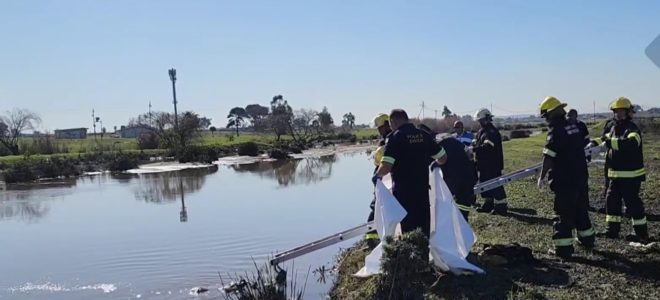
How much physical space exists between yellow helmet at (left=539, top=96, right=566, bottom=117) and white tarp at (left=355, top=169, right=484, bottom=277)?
154cm

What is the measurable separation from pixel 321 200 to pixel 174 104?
48.5m

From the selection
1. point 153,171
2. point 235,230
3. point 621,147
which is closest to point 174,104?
point 153,171

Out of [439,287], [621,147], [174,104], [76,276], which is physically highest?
[174,104]

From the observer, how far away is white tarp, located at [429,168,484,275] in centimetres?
585

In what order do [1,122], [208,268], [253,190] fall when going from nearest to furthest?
1. [208,268]
2. [253,190]
3. [1,122]

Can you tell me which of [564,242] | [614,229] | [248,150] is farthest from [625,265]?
[248,150]

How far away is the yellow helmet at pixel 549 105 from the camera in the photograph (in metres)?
6.50

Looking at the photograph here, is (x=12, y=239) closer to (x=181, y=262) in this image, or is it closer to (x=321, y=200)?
(x=181, y=262)

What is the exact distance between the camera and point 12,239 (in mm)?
13883

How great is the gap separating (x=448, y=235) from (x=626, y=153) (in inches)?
113

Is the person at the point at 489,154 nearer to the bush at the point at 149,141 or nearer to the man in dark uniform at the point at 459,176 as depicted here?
the man in dark uniform at the point at 459,176

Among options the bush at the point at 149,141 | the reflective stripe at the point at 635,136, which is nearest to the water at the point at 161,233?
the reflective stripe at the point at 635,136

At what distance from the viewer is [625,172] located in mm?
7121

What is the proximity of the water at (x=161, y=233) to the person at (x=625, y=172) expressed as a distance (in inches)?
157
